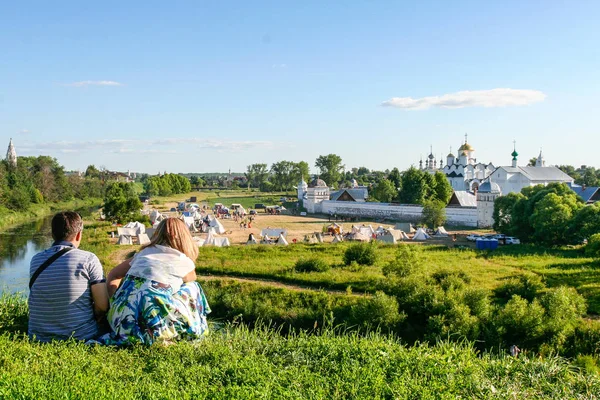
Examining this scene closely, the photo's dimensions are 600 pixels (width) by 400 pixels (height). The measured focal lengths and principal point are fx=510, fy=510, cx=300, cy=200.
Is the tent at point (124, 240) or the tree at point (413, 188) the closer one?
the tent at point (124, 240)

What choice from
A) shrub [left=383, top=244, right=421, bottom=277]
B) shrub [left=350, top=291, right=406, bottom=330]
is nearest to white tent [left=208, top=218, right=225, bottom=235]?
shrub [left=383, top=244, right=421, bottom=277]

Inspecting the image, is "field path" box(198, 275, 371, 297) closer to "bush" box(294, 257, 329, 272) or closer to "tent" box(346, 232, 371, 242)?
"bush" box(294, 257, 329, 272)

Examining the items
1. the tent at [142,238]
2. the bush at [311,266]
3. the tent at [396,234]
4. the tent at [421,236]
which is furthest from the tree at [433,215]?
the bush at [311,266]

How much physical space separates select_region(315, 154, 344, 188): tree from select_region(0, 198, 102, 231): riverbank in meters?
43.7

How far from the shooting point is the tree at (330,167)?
99625 mm

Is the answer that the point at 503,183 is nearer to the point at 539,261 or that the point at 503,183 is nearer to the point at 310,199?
the point at 310,199

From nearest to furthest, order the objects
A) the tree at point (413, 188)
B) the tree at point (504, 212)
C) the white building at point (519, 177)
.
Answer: the tree at point (504, 212), the white building at point (519, 177), the tree at point (413, 188)

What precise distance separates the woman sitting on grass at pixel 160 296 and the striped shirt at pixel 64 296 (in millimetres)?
224

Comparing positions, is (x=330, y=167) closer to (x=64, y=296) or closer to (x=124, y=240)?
(x=124, y=240)

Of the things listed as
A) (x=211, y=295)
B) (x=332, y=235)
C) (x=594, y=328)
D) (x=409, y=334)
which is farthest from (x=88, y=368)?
(x=332, y=235)

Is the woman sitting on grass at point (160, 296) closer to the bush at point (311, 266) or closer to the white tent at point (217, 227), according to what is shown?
the bush at point (311, 266)

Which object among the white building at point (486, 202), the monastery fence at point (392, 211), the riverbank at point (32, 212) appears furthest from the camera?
the riverbank at point (32, 212)

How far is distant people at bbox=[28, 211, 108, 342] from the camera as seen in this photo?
4.50 metres

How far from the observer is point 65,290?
4504 millimetres
